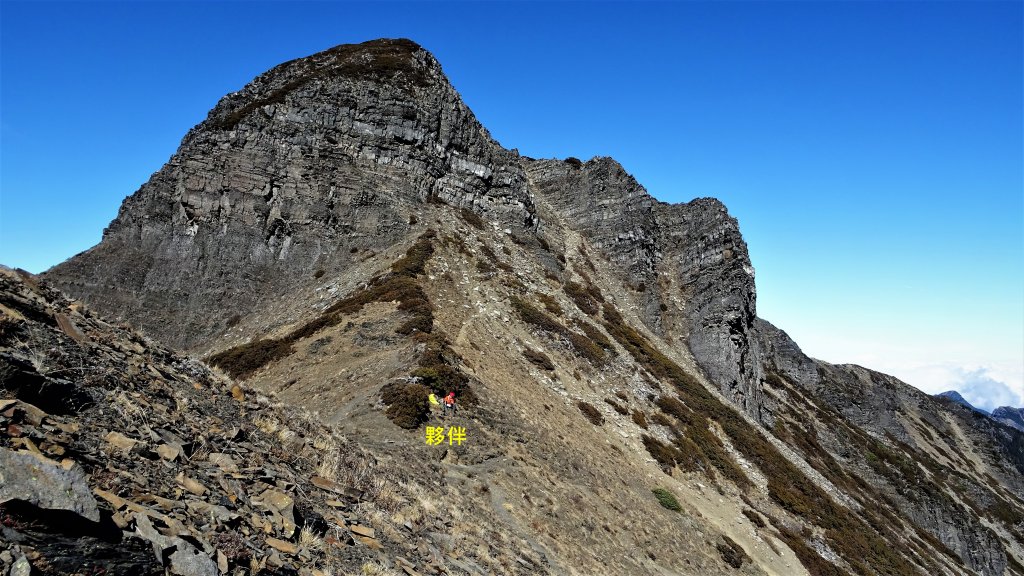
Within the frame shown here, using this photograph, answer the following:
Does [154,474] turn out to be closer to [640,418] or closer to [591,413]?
[591,413]

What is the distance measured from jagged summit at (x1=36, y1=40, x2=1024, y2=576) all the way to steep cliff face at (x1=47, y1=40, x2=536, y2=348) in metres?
0.22

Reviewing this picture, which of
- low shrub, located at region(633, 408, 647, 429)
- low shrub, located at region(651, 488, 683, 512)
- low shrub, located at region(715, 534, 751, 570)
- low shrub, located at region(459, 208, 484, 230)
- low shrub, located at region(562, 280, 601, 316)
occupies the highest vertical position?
low shrub, located at region(459, 208, 484, 230)

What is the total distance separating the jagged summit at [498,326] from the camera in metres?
22.2

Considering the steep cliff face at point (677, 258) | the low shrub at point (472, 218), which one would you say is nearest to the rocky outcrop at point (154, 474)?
the low shrub at point (472, 218)

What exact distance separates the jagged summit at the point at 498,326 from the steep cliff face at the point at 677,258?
34 centimetres

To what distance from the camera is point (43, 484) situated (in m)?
5.75

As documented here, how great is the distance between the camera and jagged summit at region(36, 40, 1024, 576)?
873 inches

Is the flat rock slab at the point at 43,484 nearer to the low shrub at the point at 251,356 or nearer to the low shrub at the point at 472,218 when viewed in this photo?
the low shrub at the point at 251,356

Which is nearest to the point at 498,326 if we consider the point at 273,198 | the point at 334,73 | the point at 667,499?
the point at 667,499

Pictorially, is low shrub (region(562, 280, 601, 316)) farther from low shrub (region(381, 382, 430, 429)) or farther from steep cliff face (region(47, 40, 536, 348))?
low shrub (region(381, 382, 430, 429))

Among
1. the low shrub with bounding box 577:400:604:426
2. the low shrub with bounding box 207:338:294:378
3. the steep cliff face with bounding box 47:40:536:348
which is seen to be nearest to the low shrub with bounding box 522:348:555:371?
the low shrub with bounding box 577:400:604:426

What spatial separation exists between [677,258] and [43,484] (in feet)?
→ 244

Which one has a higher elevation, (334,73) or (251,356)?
(334,73)

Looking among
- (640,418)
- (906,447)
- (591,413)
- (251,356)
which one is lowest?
(906,447)
